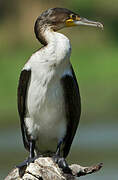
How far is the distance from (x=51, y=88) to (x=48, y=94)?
0.22 ft

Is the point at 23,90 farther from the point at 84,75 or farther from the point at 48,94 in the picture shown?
the point at 84,75

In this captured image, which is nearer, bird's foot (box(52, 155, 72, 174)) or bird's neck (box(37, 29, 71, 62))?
bird's foot (box(52, 155, 72, 174))

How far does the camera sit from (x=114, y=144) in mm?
16125

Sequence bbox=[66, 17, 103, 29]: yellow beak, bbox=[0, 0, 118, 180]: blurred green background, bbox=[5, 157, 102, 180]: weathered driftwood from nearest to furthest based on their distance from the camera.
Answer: bbox=[5, 157, 102, 180]: weathered driftwood, bbox=[66, 17, 103, 29]: yellow beak, bbox=[0, 0, 118, 180]: blurred green background

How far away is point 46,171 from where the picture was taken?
31.0 ft

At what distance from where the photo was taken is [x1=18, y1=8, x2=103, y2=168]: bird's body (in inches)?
404

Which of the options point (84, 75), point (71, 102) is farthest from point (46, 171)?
point (84, 75)

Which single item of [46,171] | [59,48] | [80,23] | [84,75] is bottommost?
[46,171]

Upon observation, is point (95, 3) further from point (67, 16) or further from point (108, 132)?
point (67, 16)

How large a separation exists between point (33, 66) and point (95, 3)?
1891 cm

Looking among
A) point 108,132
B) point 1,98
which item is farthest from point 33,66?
point 1,98

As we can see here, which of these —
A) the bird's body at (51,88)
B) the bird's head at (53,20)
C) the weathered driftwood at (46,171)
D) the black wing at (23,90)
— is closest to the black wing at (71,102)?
the bird's body at (51,88)

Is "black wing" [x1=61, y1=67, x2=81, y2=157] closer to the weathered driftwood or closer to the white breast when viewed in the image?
the white breast

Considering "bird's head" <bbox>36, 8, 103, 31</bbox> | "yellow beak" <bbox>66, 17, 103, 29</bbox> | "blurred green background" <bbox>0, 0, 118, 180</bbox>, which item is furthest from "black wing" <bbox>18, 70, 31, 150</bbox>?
"blurred green background" <bbox>0, 0, 118, 180</bbox>
